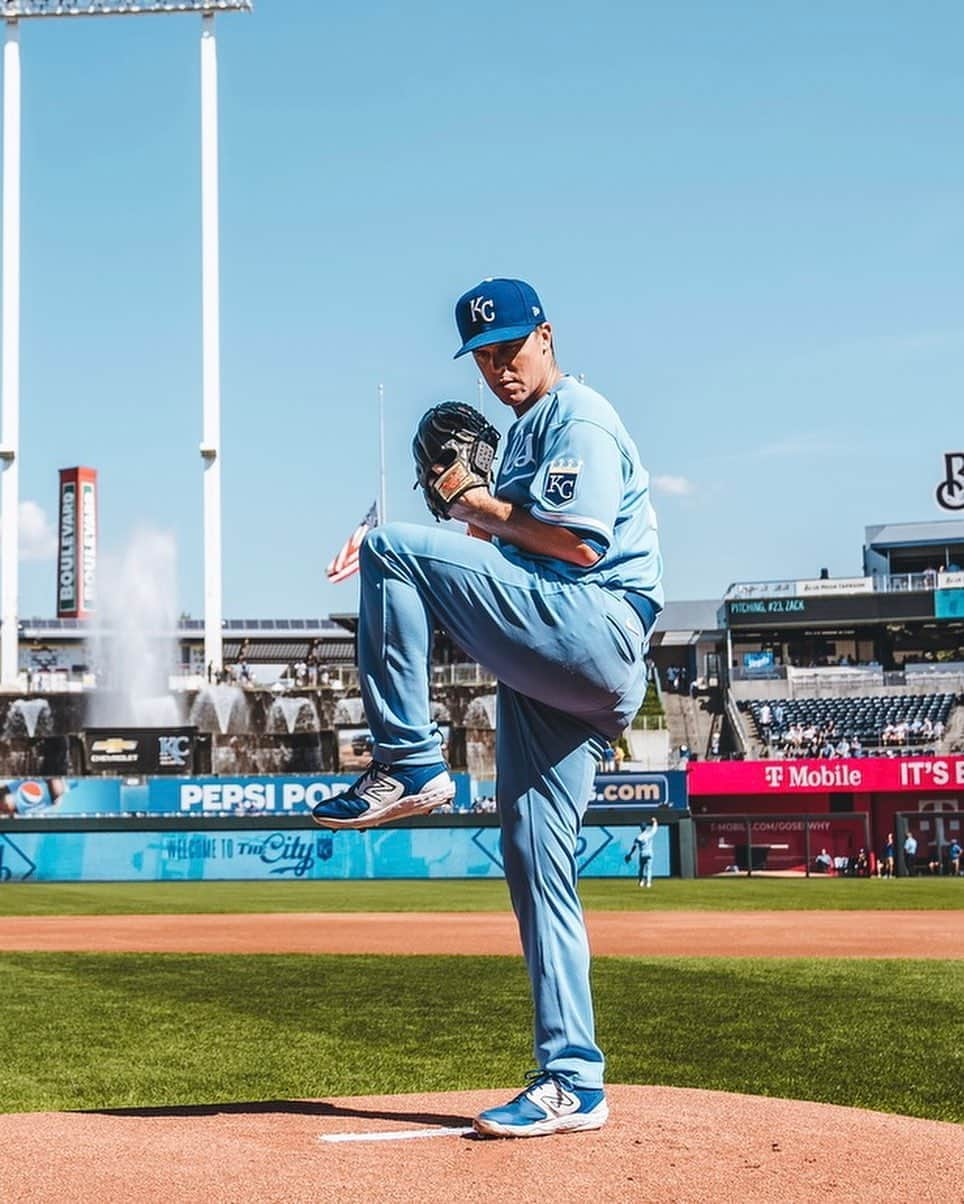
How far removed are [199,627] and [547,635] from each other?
219 feet

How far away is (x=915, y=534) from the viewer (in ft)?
196

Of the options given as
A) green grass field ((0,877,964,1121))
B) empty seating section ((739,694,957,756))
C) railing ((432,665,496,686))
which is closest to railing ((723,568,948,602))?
empty seating section ((739,694,957,756))

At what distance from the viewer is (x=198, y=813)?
1330 inches

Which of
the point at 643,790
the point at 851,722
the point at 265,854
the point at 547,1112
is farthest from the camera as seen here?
the point at 851,722

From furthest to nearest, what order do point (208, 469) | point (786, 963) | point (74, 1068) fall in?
point (208, 469) → point (786, 963) → point (74, 1068)

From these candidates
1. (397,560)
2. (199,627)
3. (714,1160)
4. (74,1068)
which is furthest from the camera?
(199,627)

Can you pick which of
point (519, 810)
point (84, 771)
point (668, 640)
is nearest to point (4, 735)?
point (84, 771)

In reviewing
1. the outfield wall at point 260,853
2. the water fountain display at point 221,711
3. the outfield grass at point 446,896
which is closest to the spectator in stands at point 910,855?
the outfield grass at point 446,896

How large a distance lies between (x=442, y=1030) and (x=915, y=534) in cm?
5451

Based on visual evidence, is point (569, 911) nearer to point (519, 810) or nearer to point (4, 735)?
point (519, 810)

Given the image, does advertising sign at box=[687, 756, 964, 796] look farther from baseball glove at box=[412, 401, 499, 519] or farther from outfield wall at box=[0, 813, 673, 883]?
baseball glove at box=[412, 401, 499, 519]

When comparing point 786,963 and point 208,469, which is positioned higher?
point 208,469

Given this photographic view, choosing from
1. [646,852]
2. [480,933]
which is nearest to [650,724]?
[646,852]

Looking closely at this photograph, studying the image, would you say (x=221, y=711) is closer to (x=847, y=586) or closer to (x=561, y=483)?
(x=847, y=586)
